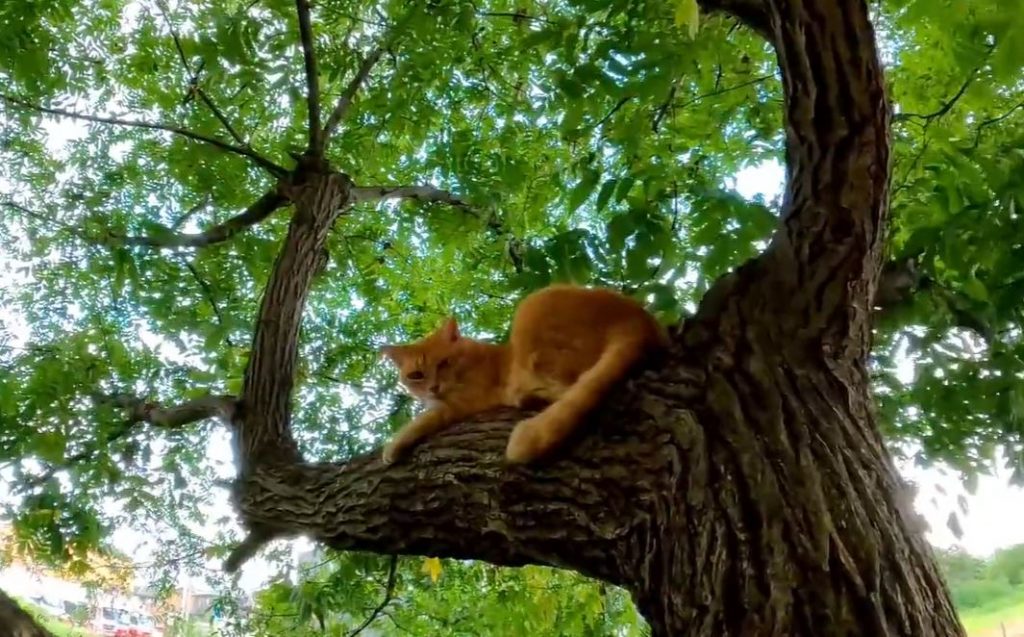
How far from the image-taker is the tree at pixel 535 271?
1.64 meters

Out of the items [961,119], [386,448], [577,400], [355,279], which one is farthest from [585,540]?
[355,279]

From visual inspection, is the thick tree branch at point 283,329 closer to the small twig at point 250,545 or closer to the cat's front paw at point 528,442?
the small twig at point 250,545

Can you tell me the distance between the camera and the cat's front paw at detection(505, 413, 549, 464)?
181 cm

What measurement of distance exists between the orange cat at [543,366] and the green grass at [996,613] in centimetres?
107

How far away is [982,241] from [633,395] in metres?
0.84

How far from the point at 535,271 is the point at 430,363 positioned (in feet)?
1.61

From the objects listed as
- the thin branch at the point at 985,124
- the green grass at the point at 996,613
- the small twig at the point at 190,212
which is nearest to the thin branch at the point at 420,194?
the small twig at the point at 190,212

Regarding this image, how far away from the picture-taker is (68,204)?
14.0 feet

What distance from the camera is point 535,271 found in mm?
2455

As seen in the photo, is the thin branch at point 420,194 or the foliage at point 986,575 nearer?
the foliage at point 986,575

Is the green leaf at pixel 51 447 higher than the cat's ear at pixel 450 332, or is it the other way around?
the cat's ear at pixel 450 332

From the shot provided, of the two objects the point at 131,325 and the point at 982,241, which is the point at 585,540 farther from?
the point at 131,325

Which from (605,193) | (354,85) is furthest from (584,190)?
(354,85)

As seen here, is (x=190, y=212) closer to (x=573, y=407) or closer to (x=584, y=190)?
(x=584, y=190)
